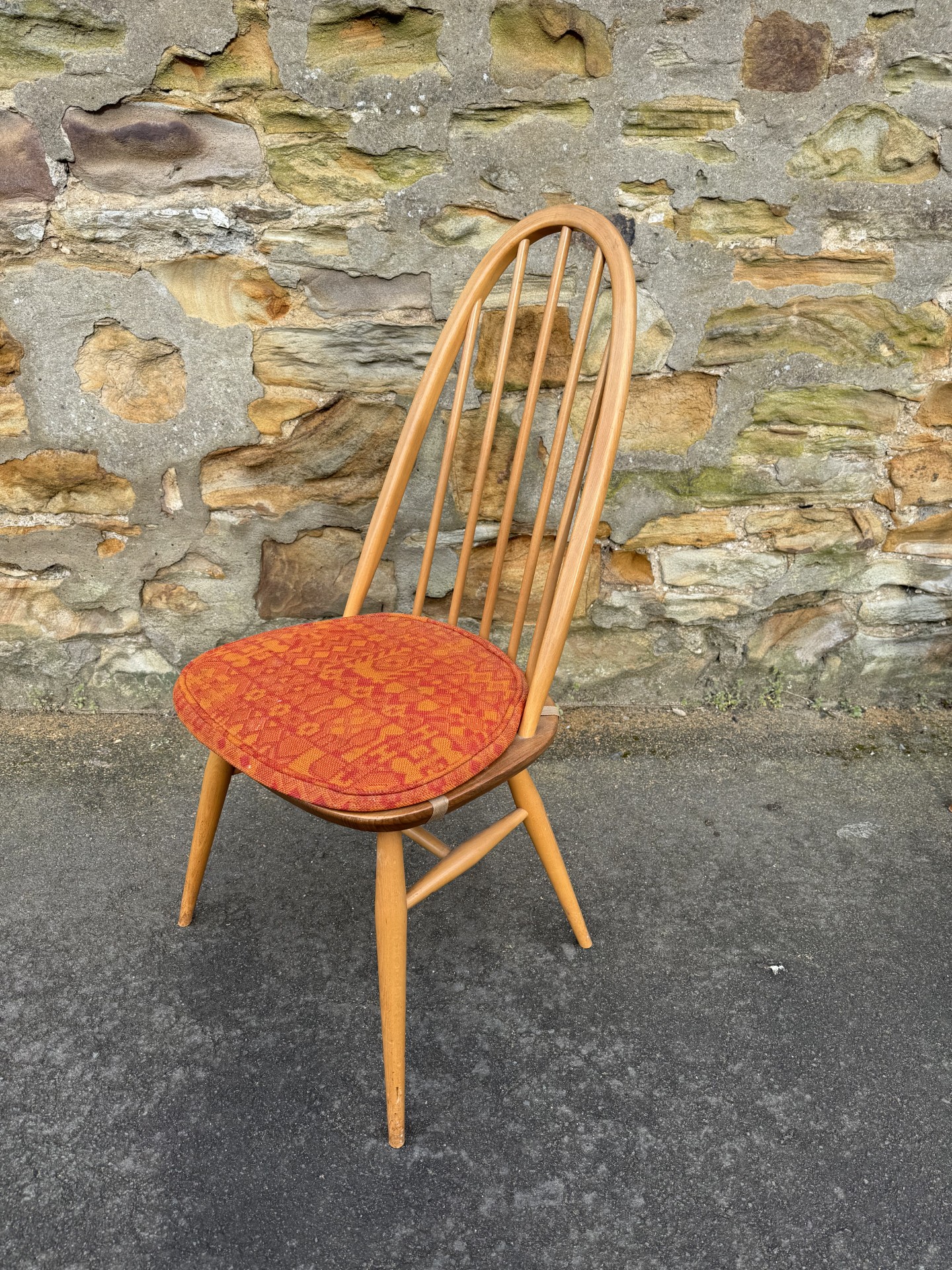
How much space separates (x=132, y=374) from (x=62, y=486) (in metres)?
0.29

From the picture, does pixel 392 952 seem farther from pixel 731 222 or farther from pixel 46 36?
pixel 46 36

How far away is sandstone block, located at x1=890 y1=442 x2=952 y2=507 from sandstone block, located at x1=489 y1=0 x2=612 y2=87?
1001mm

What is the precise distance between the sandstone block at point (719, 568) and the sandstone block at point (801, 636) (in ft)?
0.41

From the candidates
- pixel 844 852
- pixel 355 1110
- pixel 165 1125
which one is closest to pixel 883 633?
pixel 844 852

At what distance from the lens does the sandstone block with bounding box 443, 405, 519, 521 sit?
5.85ft

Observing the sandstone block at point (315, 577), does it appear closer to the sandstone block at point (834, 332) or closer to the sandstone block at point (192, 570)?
the sandstone block at point (192, 570)

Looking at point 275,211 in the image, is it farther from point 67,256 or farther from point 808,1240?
point 808,1240

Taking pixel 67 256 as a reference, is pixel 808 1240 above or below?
below

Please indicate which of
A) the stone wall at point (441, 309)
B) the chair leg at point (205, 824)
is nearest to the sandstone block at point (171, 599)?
the stone wall at point (441, 309)

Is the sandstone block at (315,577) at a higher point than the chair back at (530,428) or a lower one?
lower

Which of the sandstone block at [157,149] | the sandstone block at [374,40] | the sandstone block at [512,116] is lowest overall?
the sandstone block at [157,149]

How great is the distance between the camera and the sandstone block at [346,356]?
1.71m

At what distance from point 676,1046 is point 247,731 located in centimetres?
78

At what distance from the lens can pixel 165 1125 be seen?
1164mm
